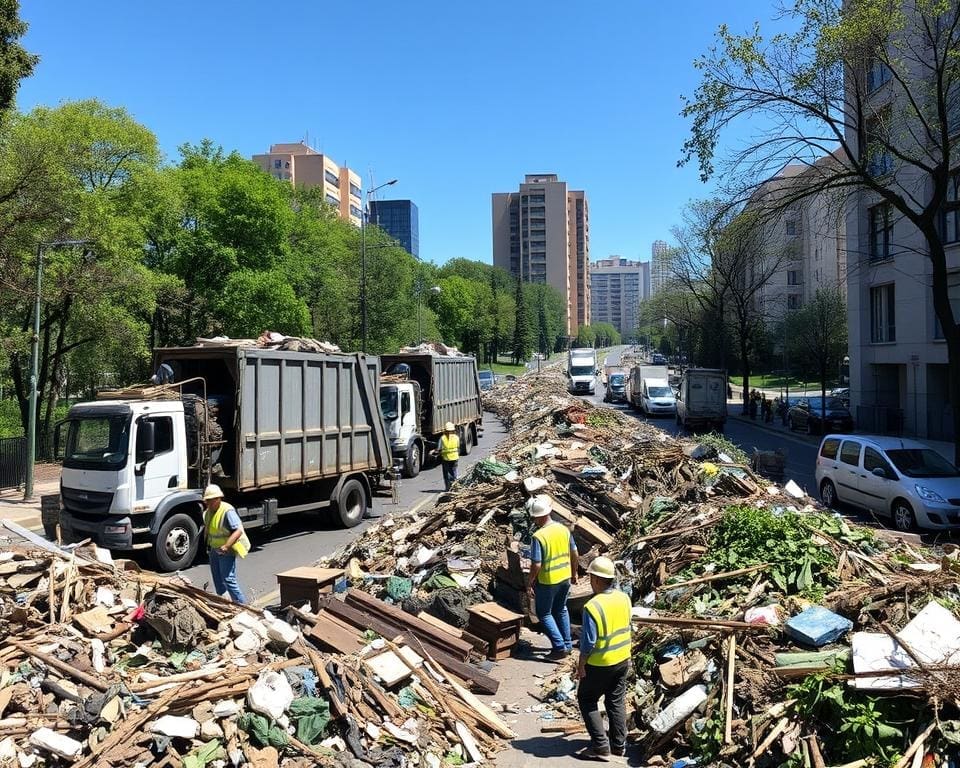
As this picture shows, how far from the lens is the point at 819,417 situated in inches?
1318

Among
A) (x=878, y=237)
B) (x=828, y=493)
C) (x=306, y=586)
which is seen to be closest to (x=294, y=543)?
(x=306, y=586)

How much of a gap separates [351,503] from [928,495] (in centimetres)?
1065

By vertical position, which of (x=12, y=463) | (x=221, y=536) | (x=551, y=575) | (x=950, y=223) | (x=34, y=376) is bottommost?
(x=12, y=463)

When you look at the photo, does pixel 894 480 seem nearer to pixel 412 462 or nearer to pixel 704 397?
pixel 412 462

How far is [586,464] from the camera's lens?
16.0 meters

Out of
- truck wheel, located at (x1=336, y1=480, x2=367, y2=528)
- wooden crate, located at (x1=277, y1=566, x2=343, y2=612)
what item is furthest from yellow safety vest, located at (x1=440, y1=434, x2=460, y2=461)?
wooden crate, located at (x1=277, y1=566, x2=343, y2=612)

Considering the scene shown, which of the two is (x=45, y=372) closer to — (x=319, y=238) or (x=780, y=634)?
(x=319, y=238)

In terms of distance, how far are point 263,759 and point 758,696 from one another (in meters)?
3.73

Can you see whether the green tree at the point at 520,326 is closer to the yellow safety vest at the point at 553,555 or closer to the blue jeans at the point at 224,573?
the blue jeans at the point at 224,573

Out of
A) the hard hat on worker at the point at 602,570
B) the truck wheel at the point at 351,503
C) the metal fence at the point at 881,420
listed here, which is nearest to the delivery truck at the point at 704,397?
the metal fence at the point at 881,420

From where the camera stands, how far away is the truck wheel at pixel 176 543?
37.4 feet

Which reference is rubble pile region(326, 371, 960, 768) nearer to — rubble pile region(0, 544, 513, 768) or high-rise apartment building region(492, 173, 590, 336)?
rubble pile region(0, 544, 513, 768)

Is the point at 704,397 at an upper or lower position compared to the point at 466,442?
upper

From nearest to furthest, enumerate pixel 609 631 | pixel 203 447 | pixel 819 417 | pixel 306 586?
1. pixel 609 631
2. pixel 306 586
3. pixel 203 447
4. pixel 819 417
